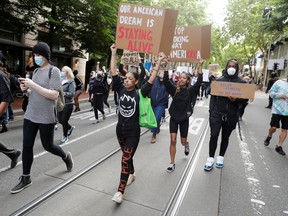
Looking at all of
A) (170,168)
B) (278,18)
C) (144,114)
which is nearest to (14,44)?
(170,168)

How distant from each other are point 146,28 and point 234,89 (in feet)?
6.00

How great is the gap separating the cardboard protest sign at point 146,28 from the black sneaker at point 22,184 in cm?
258

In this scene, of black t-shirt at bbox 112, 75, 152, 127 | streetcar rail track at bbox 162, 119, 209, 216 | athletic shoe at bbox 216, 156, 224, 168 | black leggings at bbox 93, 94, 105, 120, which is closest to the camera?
streetcar rail track at bbox 162, 119, 209, 216

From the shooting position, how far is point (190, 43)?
5578 mm

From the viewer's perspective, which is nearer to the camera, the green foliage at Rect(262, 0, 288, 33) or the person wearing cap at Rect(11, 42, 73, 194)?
the person wearing cap at Rect(11, 42, 73, 194)

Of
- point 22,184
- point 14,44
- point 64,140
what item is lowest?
point 64,140

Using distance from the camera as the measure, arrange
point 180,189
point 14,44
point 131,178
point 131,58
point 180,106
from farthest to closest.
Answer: point 14,44 < point 131,58 < point 180,106 < point 131,178 < point 180,189

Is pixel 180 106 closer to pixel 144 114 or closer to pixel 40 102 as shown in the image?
pixel 144 114

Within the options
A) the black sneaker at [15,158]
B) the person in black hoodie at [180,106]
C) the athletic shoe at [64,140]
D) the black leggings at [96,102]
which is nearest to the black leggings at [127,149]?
the person in black hoodie at [180,106]

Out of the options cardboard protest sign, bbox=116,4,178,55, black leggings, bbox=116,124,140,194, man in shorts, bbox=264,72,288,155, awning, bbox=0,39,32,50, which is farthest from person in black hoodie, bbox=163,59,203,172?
awning, bbox=0,39,32,50

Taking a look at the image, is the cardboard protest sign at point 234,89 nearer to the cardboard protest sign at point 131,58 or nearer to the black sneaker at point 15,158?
the cardboard protest sign at point 131,58

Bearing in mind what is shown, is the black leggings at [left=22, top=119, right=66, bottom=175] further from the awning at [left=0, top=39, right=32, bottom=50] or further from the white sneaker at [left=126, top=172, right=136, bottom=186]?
the awning at [left=0, top=39, right=32, bottom=50]

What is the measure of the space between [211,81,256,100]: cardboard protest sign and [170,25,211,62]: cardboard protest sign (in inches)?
39.9

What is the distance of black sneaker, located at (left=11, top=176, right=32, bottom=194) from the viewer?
355 cm
